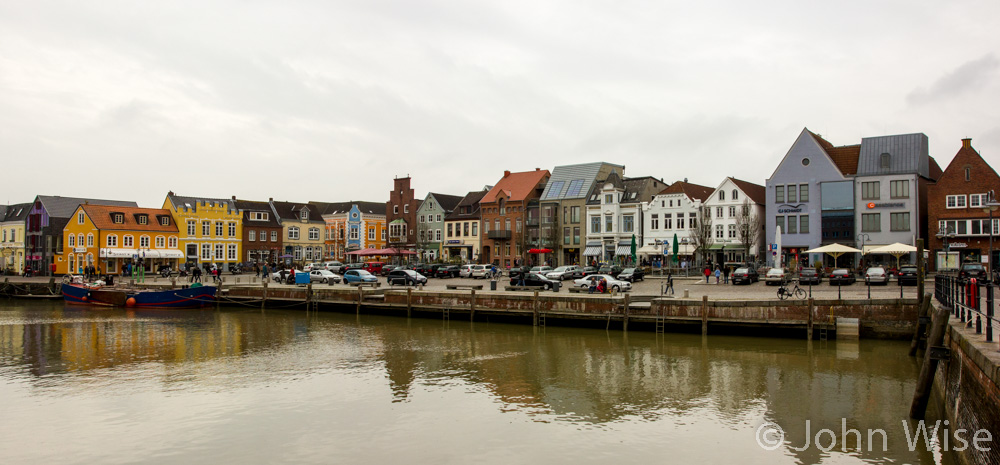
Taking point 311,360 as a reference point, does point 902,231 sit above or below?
above

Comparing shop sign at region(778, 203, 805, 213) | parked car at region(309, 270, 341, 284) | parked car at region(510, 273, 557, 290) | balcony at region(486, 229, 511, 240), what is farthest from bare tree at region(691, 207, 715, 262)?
parked car at region(309, 270, 341, 284)

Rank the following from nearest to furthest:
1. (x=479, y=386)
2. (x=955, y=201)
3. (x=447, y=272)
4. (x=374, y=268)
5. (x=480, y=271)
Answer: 1. (x=479, y=386)
2. (x=955, y=201)
3. (x=480, y=271)
4. (x=447, y=272)
5. (x=374, y=268)

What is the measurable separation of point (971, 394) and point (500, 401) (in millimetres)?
10873

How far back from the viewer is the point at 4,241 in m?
86.9

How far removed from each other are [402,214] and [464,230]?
1206 cm

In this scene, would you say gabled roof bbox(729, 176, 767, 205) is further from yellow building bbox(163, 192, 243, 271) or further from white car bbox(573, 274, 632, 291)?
yellow building bbox(163, 192, 243, 271)

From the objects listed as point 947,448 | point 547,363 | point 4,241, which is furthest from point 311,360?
point 4,241

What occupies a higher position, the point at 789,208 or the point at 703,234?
the point at 789,208

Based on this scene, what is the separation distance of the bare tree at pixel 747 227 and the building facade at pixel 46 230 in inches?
2786

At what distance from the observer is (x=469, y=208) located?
9012 centimetres

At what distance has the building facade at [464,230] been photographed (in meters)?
87.8

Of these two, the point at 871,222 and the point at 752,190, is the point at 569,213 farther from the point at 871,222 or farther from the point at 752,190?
the point at 871,222

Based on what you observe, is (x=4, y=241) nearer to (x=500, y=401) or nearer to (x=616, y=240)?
(x=616, y=240)

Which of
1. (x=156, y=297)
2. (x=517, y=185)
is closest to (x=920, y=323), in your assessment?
(x=156, y=297)
